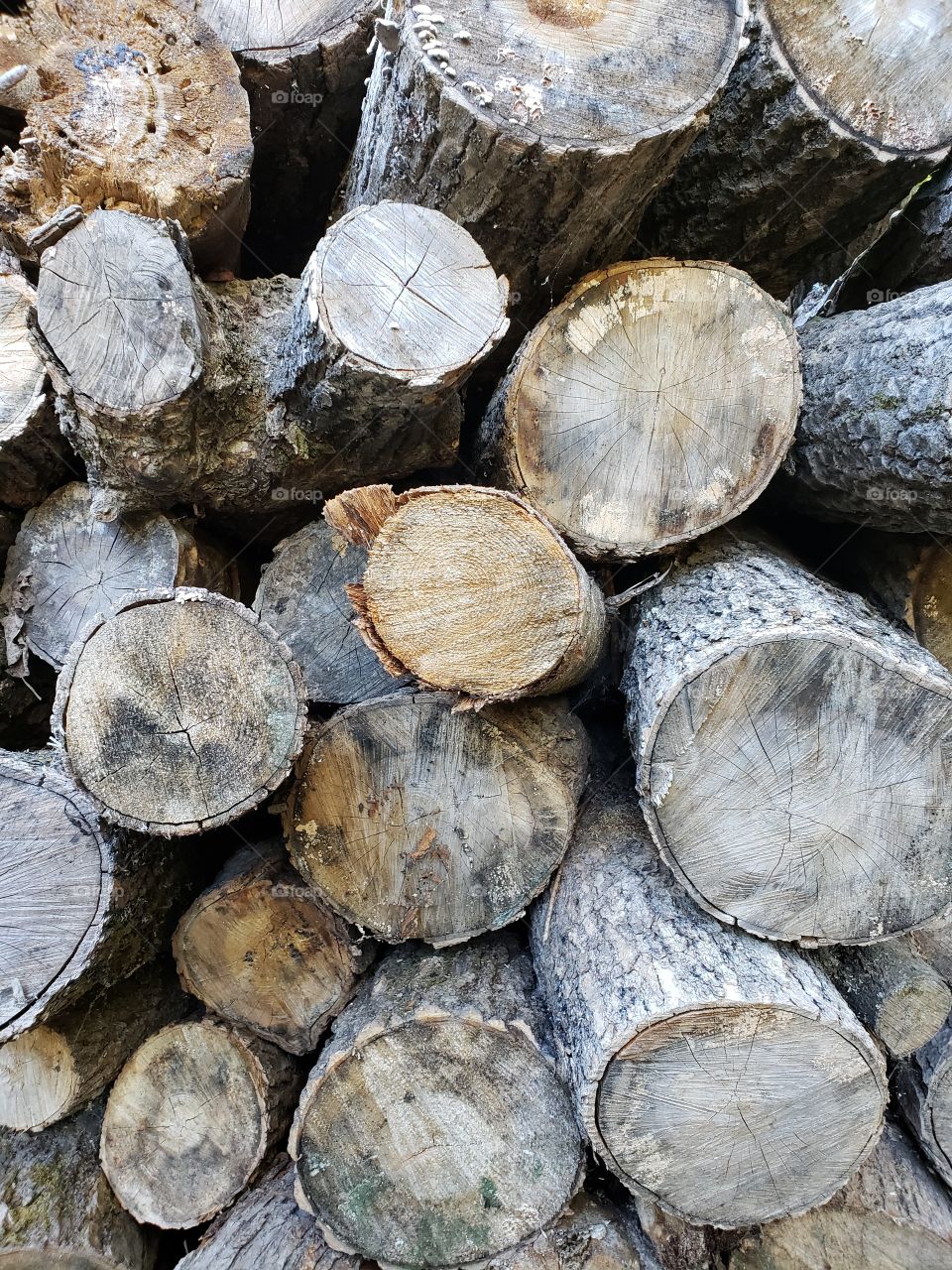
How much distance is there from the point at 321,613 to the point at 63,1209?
189 centimetres

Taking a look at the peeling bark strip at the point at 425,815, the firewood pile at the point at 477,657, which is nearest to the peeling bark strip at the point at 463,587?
the firewood pile at the point at 477,657

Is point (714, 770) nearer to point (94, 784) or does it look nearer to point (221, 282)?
point (94, 784)

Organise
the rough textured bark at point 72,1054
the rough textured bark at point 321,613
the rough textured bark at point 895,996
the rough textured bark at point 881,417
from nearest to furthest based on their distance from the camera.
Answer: the rough textured bark at point 881,417 → the rough textured bark at point 895,996 → the rough textured bark at point 72,1054 → the rough textured bark at point 321,613

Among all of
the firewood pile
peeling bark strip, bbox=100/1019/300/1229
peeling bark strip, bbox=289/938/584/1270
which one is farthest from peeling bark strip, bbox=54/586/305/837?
peeling bark strip, bbox=100/1019/300/1229

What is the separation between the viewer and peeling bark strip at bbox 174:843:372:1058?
2182mm

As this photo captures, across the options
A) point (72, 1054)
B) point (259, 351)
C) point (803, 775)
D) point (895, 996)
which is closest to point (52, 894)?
point (72, 1054)

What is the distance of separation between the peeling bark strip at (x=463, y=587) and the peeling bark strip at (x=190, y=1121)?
4.31ft

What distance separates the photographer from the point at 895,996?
6.64 feet

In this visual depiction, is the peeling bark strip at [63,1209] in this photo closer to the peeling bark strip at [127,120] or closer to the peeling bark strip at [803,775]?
the peeling bark strip at [803,775]

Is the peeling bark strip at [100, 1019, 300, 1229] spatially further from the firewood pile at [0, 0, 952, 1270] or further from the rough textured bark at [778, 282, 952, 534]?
the rough textured bark at [778, 282, 952, 534]

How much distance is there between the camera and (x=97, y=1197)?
2225 millimetres

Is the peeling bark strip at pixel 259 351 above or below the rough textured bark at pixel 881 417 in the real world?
below

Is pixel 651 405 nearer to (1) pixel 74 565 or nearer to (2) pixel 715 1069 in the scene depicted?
(2) pixel 715 1069

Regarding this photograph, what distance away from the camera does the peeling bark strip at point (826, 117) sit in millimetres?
2018
